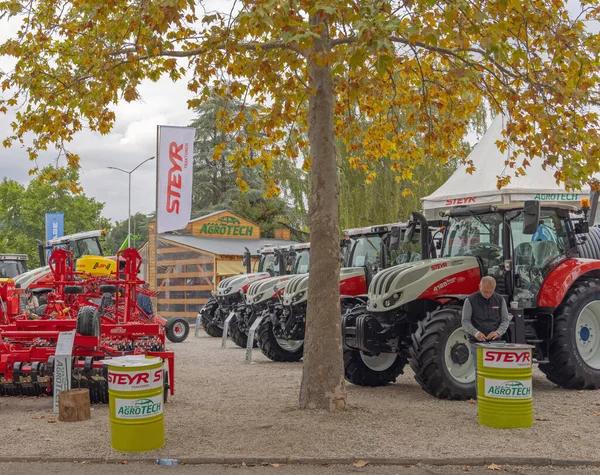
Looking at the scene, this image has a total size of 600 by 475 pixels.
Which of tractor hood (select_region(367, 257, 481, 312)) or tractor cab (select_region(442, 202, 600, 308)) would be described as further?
tractor cab (select_region(442, 202, 600, 308))

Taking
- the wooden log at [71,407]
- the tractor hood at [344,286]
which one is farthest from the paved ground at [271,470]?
the tractor hood at [344,286]

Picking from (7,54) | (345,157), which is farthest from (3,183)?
(7,54)

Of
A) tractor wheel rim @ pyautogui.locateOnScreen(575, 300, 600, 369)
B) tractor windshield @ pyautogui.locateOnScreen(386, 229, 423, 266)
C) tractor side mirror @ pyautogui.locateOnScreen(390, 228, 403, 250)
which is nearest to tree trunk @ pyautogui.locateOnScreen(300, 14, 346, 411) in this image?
tractor wheel rim @ pyautogui.locateOnScreen(575, 300, 600, 369)

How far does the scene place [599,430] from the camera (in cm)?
772

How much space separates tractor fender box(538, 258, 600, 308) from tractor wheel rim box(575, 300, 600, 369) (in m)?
0.50

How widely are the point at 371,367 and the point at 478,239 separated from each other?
239 centimetres

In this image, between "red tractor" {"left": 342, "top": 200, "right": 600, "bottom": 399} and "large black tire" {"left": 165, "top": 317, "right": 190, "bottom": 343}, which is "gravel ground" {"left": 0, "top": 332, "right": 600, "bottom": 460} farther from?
"large black tire" {"left": 165, "top": 317, "right": 190, "bottom": 343}

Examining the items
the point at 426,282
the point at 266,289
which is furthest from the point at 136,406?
the point at 266,289

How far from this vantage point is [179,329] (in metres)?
20.4

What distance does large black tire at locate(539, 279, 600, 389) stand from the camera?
400 inches

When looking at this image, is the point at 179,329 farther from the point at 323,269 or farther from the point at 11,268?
the point at 323,269

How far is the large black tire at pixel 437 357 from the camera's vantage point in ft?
30.8

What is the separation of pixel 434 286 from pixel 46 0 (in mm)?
6283

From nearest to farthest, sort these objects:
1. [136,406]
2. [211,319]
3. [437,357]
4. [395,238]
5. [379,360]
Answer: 1. [136,406]
2. [437,357]
3. [379,360]
4. [395,238]
5. [211,319]
